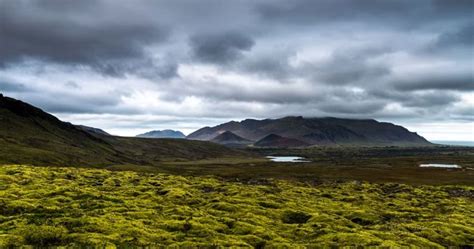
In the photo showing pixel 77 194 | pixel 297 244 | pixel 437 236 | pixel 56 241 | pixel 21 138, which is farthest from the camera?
Answer: pixel 21 138

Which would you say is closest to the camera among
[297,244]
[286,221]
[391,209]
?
[297,244]

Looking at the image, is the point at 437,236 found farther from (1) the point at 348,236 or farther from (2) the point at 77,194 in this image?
(2) the point at 77,194

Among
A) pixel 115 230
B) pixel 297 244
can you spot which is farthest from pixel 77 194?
pixel 297 244

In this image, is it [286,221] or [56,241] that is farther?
[286,221]

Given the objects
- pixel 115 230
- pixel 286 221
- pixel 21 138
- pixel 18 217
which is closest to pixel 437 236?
pixel 286 221

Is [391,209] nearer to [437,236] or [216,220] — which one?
[437,236]

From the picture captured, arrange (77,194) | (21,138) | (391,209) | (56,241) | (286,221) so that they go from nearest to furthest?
(56,241)
(286,221)
(77,194)
(391,209)
(21,138)

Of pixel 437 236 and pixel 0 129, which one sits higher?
pixel 0 129

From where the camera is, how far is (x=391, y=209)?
1972 inches

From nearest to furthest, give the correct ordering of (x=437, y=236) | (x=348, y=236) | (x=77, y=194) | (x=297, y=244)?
(x=297, y=244), (x=348, y=236), (x=437, y=236), (x=77, y=194)

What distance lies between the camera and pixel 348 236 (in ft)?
100

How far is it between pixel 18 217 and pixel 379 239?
2925cm

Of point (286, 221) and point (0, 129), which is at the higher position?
point (0, 129)

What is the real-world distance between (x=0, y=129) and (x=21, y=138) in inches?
506
